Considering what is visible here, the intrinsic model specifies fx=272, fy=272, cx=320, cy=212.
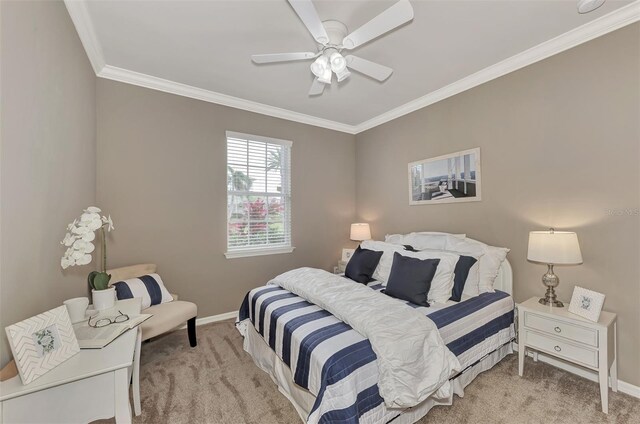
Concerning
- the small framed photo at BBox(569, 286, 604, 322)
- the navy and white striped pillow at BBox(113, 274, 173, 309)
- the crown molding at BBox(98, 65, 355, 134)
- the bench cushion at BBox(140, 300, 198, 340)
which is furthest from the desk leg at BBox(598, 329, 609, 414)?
Result: the crown molding at BBox(98, 65, 355, 134)

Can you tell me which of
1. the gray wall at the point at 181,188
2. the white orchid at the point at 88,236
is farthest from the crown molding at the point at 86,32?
the white orchid at the point at 88,236

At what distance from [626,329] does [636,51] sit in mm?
2092

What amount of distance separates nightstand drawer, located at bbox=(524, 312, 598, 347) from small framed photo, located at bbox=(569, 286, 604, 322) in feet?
0.36

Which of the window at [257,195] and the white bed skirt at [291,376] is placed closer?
the white bed skirt at [291,376]

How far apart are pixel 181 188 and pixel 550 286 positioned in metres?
3.78

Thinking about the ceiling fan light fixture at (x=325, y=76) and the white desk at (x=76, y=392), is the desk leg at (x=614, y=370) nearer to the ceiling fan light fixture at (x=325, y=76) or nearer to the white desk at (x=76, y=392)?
the ceiling fan light fixture at (x=325, y=76)

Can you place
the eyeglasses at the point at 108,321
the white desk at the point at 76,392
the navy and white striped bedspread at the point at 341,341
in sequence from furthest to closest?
the eyeglasses at the point at 108,321, the navy and white striped bedspread at the point at 341,341, the white desk at the point at 76,392

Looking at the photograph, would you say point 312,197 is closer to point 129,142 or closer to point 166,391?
point 129,142

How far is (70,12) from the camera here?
192 cm

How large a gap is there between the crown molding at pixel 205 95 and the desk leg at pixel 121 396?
9.57 feet

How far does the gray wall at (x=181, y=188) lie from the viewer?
284cm

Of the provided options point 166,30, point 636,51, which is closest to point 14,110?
point 166,30

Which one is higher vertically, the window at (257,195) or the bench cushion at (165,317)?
the window at (257,195)

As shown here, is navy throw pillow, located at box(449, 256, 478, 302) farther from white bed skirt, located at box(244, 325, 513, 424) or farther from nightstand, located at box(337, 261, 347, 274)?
nightstand, located at box(337, 261, 347, 274)
